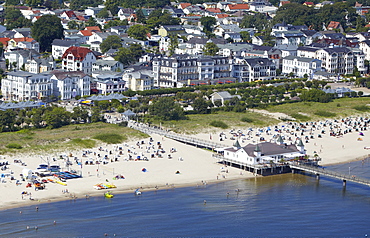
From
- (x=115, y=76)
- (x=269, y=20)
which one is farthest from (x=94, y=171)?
(x=269, y=20)

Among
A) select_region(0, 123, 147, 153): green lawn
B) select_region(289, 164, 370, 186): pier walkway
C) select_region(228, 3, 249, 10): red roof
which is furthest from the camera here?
select_region(228, 3, 249, 10): red roof

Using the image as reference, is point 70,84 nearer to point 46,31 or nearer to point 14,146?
point 14,146

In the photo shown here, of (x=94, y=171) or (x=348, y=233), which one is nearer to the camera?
(x=348, y=233)

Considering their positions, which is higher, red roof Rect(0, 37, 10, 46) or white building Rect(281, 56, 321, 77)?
red roof Rect(0, 37, 10, 46)

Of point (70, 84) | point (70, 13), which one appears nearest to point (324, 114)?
point (70, 84)

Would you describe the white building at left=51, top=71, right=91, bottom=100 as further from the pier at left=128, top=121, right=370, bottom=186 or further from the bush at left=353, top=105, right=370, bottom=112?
the bush at left=353, top=105, right=370, bottom=112

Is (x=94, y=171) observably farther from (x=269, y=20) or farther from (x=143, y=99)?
(x=269, y=20)

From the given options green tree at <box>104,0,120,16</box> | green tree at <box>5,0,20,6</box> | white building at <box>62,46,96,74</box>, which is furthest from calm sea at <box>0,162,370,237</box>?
green tree at <box>5,0,20,6</box>
